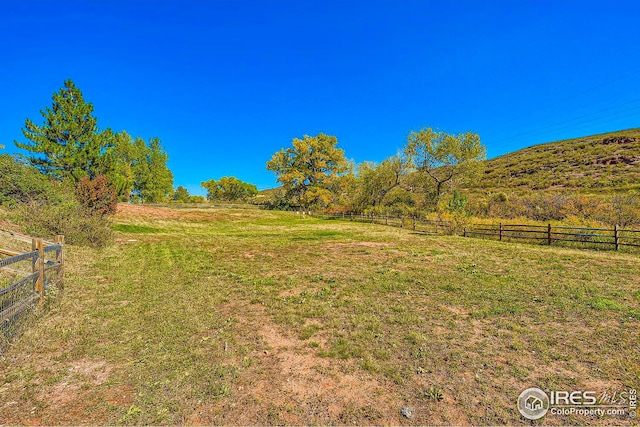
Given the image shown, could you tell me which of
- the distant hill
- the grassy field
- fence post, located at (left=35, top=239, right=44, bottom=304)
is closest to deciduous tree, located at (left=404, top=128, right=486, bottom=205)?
the distant hill

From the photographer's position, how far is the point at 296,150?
53438 millimetres

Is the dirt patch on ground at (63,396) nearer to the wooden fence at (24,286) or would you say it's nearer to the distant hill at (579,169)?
the wooden fence at (24,286)

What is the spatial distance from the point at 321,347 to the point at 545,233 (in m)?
19.9

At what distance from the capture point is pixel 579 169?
41750mm

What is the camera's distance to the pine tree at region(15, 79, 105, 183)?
2320 centimetres

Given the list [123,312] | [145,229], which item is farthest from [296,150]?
[123,312]

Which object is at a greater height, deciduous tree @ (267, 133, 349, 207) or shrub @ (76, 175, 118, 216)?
deciduous tree @ (267, 133, 349, 207)

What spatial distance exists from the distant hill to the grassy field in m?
36.1

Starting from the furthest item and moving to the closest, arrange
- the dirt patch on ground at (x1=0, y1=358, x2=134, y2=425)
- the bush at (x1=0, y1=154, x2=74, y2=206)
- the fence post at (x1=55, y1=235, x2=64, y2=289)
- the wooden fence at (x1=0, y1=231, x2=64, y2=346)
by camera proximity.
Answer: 1. the bush at (x1=0, y1=154, x2=74, y2=206)
2. the fence post at (x1=55, y1=235, x2=64, y2=289)
3. the wooden fence at (x1=0, y1=231, x2=64, y2=346)
4. the dirt patch on ground at (x1=0, y1=358, x2=134, y2=425)

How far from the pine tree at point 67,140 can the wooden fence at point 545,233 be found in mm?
30886

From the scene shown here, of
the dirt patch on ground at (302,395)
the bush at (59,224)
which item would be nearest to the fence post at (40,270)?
the dirt patch on ground at (302,395)

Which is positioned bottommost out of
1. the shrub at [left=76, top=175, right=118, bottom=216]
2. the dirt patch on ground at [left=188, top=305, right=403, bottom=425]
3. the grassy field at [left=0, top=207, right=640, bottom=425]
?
the dirt patch on ground at [left=188, top=305, right=403, bottom=425]

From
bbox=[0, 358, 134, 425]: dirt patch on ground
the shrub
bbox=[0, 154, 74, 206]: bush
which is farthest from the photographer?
the shrub

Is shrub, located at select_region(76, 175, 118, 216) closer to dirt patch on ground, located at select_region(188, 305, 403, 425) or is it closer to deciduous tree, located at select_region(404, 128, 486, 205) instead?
dirt patch on ground, located at select_region(188, 305, 403, 425)
